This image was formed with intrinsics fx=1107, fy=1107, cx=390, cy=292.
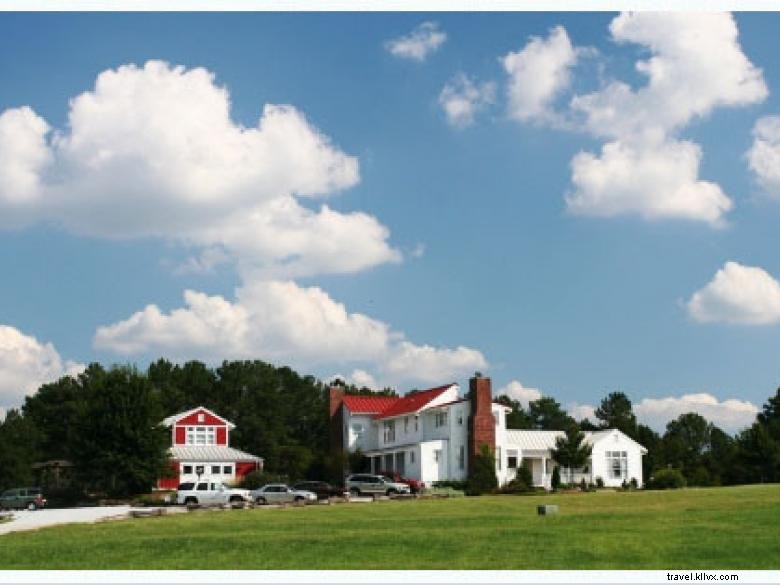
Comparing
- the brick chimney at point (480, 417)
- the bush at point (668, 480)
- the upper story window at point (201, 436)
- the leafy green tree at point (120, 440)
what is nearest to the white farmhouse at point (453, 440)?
the brick chimney at point (480, 417)

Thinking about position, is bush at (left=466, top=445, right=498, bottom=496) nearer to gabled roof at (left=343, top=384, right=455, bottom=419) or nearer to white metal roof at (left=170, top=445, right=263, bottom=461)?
gabled roof at (left=343, top=384, right=455, bottom=419)

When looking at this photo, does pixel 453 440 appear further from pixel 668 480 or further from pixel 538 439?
pixel 668 480

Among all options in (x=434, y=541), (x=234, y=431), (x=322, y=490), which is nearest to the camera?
(x=434, y=541)

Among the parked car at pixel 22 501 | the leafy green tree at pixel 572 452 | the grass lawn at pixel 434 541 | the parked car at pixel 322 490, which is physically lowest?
the parked car at pixel 22 501

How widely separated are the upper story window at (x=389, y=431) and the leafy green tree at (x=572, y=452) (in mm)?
15295

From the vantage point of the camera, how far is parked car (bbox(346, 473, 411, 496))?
64.2 m

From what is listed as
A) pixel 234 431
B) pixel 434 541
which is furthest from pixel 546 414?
pixel 434 541

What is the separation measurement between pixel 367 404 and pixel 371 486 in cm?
2437

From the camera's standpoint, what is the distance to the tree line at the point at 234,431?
68625mm

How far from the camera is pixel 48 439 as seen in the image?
108625 mm

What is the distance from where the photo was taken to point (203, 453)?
82.7 metres

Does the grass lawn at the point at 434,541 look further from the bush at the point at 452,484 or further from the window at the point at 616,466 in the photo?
the window at the point at 616,466

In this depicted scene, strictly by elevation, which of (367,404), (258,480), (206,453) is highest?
(367,404)

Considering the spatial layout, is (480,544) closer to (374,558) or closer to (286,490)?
(374,558)
